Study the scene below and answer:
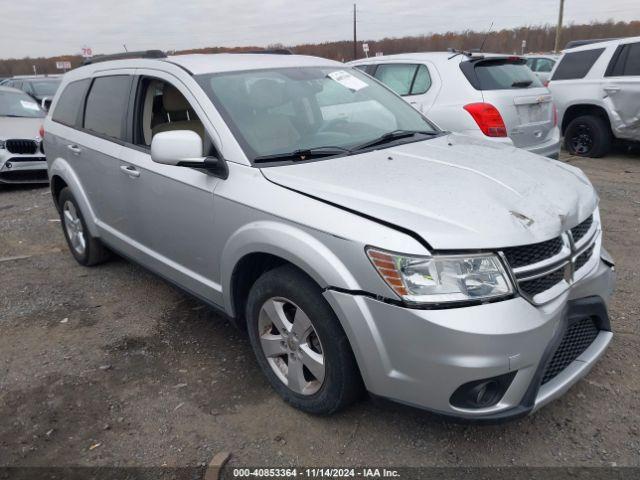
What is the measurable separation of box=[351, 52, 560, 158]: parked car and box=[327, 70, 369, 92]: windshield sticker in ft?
8.21

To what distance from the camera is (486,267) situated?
2100 mm

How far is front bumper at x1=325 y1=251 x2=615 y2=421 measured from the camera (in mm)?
2041

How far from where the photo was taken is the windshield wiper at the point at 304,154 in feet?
9.20

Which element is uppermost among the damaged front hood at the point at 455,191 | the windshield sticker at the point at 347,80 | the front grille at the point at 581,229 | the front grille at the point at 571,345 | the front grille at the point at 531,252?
the windshield sticker at the point at 347,80

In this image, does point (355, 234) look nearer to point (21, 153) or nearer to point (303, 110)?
point (303, 110)

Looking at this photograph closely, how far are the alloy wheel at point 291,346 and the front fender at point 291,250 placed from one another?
253mm

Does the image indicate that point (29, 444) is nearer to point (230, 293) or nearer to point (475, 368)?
point (230, 293)

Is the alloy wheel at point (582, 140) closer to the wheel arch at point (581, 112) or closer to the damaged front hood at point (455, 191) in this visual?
the wheel arch at point (581, 112)

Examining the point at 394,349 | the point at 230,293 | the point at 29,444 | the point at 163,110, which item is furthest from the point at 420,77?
the point at 29,444

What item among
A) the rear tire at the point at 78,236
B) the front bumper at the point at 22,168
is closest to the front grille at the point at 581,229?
the rear tire at the point at 78,236

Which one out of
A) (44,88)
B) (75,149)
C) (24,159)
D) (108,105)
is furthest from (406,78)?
(44,88)

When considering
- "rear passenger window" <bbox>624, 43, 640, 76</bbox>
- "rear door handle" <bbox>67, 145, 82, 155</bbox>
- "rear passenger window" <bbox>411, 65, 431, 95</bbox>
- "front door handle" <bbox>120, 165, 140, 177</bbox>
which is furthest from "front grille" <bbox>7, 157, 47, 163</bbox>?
"rear passenger window" <bbox>624, 43, 640, 76</bbox>

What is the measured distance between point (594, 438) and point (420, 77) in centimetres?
506

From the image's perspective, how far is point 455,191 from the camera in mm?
2408
